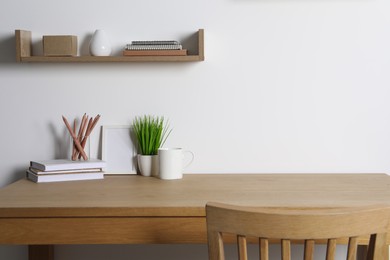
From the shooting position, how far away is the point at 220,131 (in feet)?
8.03

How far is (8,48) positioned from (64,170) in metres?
0.66

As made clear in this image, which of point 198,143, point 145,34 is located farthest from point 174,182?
point 145,34

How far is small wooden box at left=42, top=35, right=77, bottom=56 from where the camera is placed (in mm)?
2324

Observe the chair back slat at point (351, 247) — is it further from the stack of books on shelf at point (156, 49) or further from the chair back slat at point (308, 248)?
the stack of books on shelf at point (156, 49)

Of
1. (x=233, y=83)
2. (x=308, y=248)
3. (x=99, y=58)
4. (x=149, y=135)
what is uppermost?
(x=99, y=58)

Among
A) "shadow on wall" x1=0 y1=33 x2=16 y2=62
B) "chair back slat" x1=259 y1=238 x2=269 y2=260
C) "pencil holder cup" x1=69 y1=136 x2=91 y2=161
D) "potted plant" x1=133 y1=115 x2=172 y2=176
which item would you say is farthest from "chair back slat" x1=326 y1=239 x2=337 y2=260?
"shadow on wall" x1=0 y1=33 x2=16 y2=62

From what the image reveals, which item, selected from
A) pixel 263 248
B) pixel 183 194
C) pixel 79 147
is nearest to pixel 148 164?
pixel 79 147

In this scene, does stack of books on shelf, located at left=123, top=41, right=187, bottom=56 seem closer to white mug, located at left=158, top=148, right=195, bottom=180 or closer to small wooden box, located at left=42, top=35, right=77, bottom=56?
small wooden box, located at left=42, top=35, right=77, bottom=56

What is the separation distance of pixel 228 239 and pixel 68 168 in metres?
0.79

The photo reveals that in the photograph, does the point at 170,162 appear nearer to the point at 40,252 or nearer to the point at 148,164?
the point at 148,164

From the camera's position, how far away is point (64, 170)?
222 centimetres

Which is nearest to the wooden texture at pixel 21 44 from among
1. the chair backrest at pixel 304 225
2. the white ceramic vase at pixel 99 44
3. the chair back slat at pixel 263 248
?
the white ceramic vase at pixel 99 44

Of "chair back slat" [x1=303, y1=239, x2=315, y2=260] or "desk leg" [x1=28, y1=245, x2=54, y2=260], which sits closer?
"chair back slat" [x1=303, y1=239, x2=315, y2=260]

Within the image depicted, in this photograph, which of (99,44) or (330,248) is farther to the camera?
(99,44)
